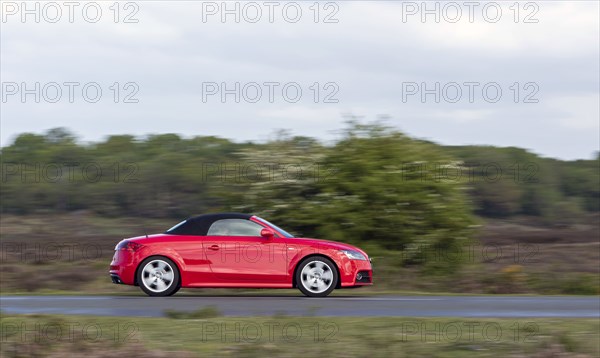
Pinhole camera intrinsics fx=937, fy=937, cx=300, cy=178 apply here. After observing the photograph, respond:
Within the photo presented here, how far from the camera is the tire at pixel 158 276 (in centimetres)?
1570

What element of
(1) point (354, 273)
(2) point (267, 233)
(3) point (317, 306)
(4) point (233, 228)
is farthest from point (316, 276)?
(3) point (317, 306)

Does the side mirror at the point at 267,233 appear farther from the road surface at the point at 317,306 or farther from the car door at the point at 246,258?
the road surface at the point at 317,306

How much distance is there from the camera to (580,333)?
35.3ft

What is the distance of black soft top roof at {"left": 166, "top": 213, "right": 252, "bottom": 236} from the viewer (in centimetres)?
1608

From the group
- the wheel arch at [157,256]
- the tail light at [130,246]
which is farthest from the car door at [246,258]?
the tail light at [130,246]

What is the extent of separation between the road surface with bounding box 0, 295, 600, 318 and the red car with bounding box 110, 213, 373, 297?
304 millimetres

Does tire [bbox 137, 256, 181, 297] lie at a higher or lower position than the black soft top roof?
lower

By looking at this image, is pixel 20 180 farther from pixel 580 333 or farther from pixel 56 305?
pixel 580 333

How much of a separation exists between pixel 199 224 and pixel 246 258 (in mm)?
1037

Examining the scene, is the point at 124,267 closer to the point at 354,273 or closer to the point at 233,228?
the point at 233,228

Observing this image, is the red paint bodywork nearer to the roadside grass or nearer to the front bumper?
the front bumper

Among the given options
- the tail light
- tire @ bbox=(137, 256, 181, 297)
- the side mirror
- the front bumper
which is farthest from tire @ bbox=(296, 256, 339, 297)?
the tail light

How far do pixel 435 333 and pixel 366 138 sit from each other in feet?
46.4

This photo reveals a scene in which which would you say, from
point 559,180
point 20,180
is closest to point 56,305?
point 20,180
